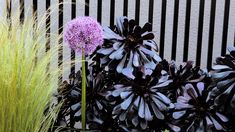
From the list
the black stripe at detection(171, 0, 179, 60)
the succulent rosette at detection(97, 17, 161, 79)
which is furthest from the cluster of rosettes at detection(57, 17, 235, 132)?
the black stripe at detection(171, 0, 179, 60)

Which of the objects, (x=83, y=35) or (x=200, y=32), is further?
(x=200, y=32)

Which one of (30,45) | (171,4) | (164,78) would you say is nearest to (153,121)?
(164,78)

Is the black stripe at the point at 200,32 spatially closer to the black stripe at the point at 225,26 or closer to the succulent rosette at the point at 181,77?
the black stripe at the point at 225,26

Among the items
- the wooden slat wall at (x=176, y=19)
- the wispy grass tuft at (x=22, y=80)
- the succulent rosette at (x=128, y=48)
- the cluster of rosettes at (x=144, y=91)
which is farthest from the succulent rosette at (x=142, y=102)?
the wooden slat wall at (x=176, y=19)

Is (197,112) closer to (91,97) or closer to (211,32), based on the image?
(91,97)

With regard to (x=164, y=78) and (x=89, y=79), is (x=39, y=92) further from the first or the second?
(x=164, y=78)

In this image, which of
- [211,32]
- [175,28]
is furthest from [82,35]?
[211,32]

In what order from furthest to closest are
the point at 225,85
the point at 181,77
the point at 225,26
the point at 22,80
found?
the point at 225,26 → the point at 181,77 → the point at 22,80 → the point at 225,85
